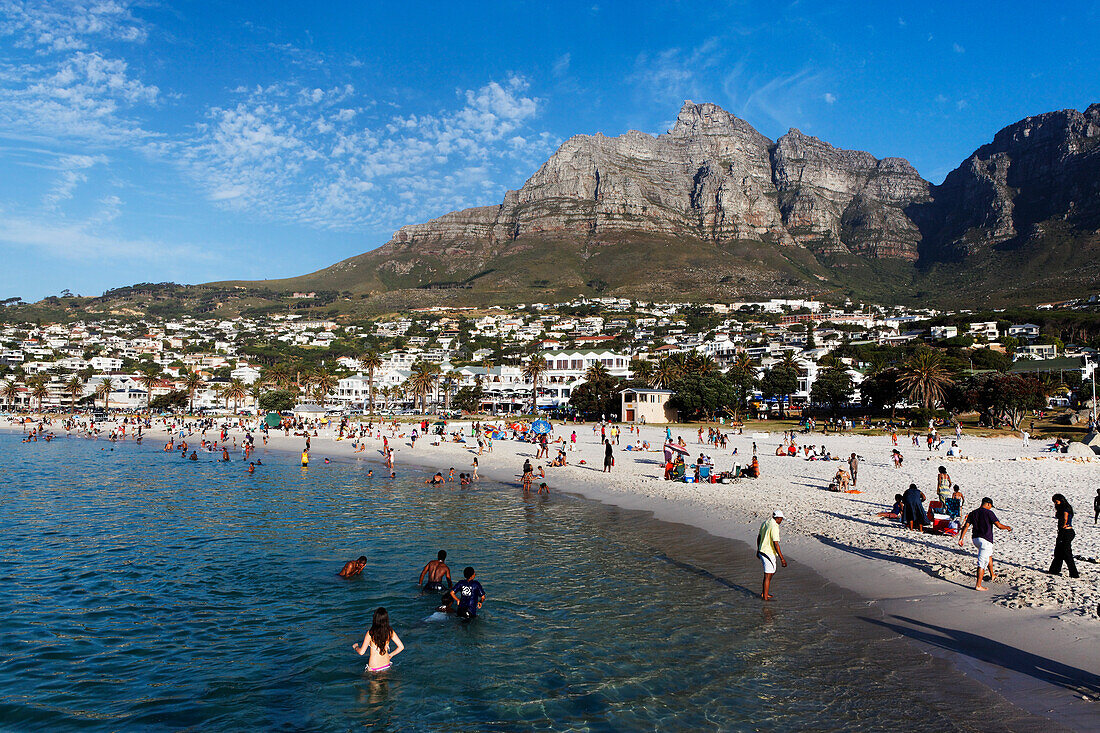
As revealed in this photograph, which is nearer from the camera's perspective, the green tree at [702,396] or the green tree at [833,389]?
the green tree at [702,396]

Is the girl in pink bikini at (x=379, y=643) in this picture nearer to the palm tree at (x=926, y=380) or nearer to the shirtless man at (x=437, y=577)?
the shirtless man at (x=437, y=577)

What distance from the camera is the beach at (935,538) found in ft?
29.0

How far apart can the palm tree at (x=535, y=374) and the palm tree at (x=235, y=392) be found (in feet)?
159

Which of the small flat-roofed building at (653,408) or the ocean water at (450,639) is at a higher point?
the small flat-roofed building at (653,408)

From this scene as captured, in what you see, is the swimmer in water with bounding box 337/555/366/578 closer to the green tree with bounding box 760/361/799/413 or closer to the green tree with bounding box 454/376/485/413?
the green tree with bounding box 760/361/799/413

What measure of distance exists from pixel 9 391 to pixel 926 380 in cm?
14933

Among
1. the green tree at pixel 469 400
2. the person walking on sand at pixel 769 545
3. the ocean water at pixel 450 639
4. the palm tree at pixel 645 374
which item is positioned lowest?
the ocean water at pixel 450 639

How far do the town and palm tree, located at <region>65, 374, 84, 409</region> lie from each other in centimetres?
50

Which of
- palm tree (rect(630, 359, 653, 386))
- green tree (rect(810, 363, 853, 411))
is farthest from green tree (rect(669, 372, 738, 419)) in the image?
green tree (rect(810, 363, 853, 411))

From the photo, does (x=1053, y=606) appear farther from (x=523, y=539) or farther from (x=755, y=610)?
(x=523, y=539)

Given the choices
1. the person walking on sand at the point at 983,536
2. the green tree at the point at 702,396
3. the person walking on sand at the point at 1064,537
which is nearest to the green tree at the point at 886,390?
the green tree at the point at 702,396

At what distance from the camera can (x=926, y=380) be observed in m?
59.1

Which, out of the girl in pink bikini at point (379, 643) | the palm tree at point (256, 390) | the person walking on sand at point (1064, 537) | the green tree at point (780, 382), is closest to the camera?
the girl in pink bikini at point (379, 643)

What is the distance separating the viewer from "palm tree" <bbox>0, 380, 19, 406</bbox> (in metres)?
122
